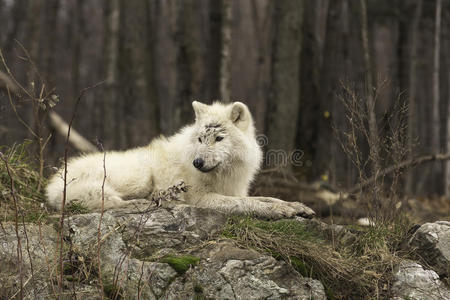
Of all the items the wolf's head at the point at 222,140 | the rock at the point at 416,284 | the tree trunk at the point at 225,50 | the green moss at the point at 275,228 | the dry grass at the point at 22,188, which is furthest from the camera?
the tree trunk at the point at 225,50

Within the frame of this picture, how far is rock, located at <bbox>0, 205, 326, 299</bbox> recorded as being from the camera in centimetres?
377

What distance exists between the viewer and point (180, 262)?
3.99 meters

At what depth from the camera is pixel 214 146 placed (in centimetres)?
531

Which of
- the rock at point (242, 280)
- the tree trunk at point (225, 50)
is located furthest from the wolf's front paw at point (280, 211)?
the tree trunk at point (225, 50)

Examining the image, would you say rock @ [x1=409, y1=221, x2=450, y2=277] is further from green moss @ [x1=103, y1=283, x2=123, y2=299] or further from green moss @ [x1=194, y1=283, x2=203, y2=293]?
green moss @ [x1=103, y1=283, x2=123, y2=299]

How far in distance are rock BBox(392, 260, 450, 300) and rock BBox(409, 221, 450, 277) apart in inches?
5.2

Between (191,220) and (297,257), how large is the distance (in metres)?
1.11

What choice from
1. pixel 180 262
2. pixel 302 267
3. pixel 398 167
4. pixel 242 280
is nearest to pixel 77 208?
pixel 180 262

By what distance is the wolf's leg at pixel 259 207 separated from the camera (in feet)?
16.3

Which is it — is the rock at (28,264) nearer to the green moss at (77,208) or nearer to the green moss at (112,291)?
the green moss at (112,291)

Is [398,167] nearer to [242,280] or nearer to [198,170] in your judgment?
[242,280]

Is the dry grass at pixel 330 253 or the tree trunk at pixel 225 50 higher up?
the tree trunk at pixel 225 50

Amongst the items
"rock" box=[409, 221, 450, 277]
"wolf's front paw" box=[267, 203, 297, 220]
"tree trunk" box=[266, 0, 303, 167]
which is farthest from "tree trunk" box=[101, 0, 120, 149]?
"rock" box=[409, 221, 450, 277]

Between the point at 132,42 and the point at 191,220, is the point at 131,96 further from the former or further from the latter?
the point at 191,220
